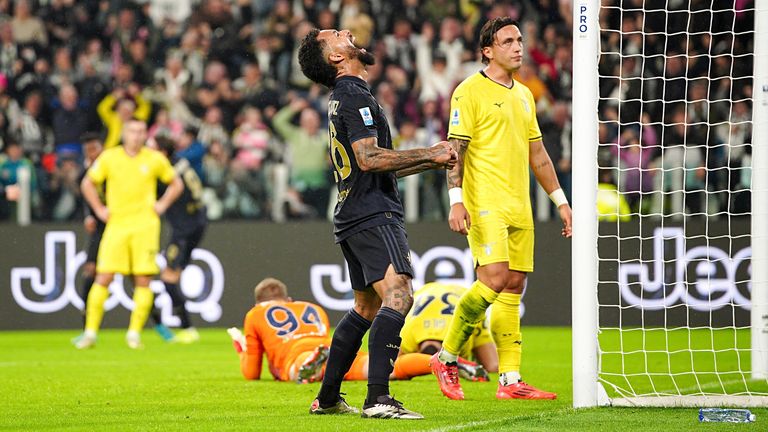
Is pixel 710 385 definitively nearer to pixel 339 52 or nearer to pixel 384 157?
pixel 384 157

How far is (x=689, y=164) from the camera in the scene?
45.5 feet

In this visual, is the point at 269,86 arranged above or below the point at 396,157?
above

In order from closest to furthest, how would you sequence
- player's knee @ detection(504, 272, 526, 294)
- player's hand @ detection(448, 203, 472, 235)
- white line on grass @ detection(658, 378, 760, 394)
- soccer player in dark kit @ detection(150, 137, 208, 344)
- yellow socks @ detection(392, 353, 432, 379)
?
player's hand @ detection(448, 203, 472, 235), player's knee @ detection(504, 272, 526, 294), white line on grass @ detection(658, 378, 760, 394), yellow socks @ detection(392, 353, 432, 379), soccer player in dark kit @ detection(150, 137, 208, 344)

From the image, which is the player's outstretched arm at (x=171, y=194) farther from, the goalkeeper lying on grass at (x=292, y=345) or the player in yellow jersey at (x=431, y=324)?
the player in yellow jersey at (x=431, y=324)

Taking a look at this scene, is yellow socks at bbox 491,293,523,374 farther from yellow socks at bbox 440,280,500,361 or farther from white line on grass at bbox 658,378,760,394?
white line on grass at bbox 658,378,760,394

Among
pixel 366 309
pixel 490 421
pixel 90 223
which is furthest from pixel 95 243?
pixel 490 421

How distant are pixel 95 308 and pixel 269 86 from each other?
5.06 meters

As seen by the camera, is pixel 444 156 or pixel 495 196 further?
pixel 495 196

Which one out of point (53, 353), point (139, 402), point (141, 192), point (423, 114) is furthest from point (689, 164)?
point (139, 402)

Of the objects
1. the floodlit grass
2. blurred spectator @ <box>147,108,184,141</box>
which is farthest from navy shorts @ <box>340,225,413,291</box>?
blurred spectator @ <box>147,108,184,141</box>

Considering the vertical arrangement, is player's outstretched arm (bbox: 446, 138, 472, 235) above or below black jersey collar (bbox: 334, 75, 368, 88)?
below

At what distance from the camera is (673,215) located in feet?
39.0

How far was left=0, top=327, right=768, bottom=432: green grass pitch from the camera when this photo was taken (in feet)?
18.1

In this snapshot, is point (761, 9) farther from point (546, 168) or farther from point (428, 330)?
point (428, 330)
